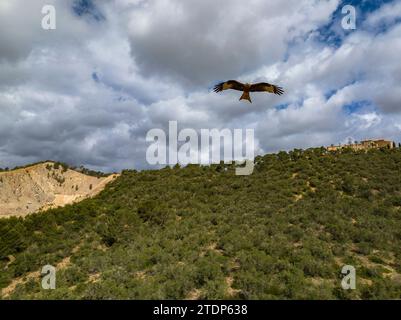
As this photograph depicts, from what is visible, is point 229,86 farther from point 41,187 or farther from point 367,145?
point 41,187

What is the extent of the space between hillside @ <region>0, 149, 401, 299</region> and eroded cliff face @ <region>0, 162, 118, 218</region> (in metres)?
16.5

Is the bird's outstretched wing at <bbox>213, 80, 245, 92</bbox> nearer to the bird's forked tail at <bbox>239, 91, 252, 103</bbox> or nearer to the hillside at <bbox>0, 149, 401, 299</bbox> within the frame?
the bird's forked tail at <bbox>239, 91, 252, 103</bbox>

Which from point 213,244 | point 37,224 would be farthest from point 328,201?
point 37,224

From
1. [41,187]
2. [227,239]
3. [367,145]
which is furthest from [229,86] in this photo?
[41,187]

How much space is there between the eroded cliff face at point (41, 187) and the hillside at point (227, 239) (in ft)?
54.1

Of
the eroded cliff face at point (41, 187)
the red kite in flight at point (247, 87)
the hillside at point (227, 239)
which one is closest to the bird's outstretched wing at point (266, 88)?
the red kite in flight at point (247, 87)

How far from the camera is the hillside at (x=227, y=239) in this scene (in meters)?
13.6

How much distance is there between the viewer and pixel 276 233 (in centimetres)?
1966

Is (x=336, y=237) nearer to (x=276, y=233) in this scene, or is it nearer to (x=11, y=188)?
(x=276, y=233)

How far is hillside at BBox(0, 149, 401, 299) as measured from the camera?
44.7 feet

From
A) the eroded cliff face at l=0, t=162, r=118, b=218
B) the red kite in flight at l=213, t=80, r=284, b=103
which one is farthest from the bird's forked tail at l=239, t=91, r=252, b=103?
the eroded cliff face at l=0, t=162, r=118, b=218

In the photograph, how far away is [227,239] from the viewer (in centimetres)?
1867

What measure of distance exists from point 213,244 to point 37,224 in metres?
16.0

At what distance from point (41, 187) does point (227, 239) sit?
45.9 m
